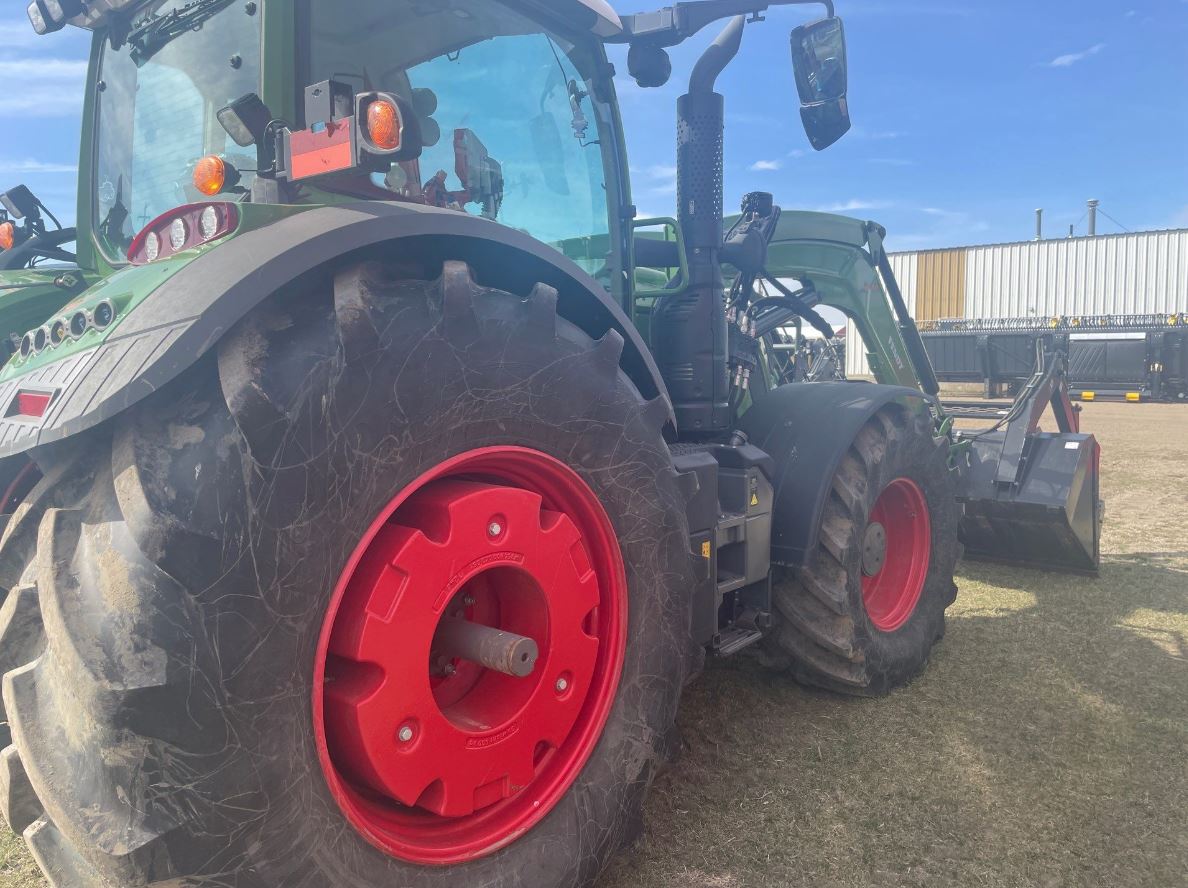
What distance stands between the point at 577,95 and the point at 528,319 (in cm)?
132

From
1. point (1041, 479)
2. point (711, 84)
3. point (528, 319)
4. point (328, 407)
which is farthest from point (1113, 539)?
point (328, 407)

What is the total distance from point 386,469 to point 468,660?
1.75ft

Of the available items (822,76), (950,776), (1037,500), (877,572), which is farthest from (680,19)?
(1037,500)

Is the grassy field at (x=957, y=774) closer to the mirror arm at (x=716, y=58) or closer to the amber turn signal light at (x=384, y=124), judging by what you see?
the amber turn signal light at (x=384, y=124)

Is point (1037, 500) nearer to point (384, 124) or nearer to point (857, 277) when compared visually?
point (857, 277)

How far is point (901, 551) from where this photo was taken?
3.87m

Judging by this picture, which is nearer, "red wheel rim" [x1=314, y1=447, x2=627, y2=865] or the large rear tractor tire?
"red wheel rim" [x1=314, y1=447, x2=627, y2=865]

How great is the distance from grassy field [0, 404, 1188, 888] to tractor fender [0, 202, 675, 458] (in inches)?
59.6

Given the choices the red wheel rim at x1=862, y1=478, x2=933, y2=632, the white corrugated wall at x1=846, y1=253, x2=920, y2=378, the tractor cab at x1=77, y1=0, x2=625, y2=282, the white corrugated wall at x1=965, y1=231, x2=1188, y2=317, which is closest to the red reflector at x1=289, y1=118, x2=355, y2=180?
the tractor cab at x1=77, y1=0, x2=625, y2=282

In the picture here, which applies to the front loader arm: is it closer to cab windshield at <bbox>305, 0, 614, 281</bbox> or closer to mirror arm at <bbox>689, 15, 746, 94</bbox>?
mirror arm at <bbox>689, 15, 746, 94</bbox>

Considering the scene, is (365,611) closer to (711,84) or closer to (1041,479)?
(711,84)

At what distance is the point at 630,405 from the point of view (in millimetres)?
2154

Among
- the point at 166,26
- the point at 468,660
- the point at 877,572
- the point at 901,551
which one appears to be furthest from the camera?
the point at 901,551

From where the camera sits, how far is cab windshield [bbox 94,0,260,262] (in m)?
2.25
